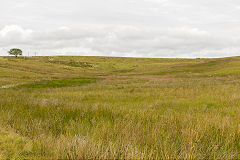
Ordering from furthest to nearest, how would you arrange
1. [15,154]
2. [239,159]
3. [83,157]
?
[239,159]
[15,154]
[83,157]

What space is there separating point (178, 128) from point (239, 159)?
5.47 ft

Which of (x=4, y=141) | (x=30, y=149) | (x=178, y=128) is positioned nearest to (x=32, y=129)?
(x=4, y=141)

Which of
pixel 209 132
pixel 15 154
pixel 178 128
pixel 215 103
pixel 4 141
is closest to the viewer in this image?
pixel 15 154

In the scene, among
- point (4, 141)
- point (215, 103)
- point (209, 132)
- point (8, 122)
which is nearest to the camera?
point (4, 141)

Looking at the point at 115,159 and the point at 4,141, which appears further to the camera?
the point at 4,141

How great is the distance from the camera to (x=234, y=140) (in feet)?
14.1

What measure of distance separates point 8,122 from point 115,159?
4.25 metres

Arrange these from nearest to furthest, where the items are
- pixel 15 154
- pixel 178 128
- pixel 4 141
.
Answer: pixel 15 154, pixel 4 141, pixel 178 128

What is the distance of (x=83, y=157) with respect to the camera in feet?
10.2

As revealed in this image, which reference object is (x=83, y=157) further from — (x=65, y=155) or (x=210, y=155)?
(x=210, y=155)

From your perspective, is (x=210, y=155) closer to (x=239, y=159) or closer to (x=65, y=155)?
(x=239, y=159)

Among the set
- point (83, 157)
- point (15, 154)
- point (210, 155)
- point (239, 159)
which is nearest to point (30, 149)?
point (15, 154)

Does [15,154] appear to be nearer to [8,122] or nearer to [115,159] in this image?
[115,159]

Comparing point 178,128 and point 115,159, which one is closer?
point 115,159
